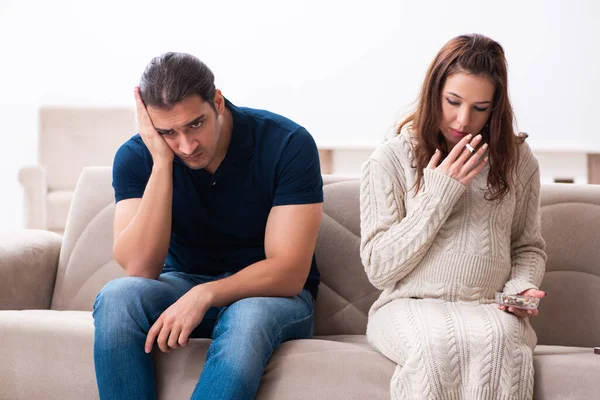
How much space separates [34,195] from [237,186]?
9.17ft

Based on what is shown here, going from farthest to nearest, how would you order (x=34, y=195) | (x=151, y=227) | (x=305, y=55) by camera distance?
1. (x=305, y=55)
2. (x=34, y=195)
3. (x=151, y=227)

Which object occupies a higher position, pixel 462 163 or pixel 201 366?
pixel 462 163

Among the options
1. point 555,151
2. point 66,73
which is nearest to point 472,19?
point 555,151

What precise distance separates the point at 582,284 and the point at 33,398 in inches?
55.3

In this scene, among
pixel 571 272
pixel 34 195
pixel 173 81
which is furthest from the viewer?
pixel 34 195

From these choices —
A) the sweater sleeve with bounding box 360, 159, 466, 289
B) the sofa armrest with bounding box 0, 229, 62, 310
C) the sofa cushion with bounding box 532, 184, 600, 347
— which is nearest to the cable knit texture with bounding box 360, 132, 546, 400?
the sweater sleeve with bounding box 360, 159, 466, 289

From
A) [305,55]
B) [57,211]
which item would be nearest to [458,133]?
[57,211]

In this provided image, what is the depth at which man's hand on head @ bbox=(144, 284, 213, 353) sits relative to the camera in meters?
1.54

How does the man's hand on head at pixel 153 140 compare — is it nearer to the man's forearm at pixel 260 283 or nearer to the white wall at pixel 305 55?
the man's forearm at pixel 260 283

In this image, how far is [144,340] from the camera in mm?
1564

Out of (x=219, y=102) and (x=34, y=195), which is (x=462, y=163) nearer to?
(x=219, y=102)

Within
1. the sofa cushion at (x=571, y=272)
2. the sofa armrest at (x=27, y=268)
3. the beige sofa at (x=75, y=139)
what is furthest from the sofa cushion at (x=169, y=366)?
the beige sofa at (x=75, y=139)

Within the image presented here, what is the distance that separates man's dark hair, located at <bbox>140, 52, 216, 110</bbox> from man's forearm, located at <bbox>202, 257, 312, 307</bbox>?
→ 401 millimetres

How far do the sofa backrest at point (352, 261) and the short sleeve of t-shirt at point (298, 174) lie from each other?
34 centimetres
